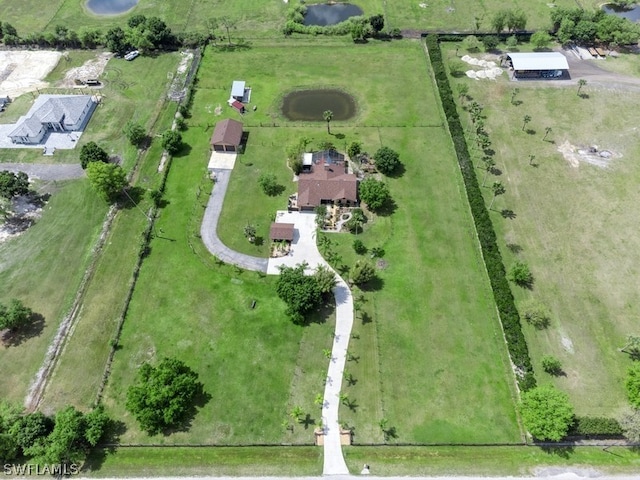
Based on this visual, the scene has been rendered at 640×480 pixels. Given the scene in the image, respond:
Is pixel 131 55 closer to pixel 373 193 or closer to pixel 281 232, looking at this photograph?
pixel 281 232

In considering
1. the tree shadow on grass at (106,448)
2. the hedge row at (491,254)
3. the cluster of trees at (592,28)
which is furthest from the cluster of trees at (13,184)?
the cluster of trees at (592,28)

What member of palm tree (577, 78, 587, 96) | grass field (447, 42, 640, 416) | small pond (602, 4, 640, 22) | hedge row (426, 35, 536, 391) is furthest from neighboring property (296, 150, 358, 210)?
small pond (602, 4, 640, 22)

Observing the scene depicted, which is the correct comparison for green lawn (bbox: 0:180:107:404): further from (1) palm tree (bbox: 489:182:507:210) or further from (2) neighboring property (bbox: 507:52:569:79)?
(2) neighboring property (bbox: 507:52:569:79)

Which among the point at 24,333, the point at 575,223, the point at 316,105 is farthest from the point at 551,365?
the point at 24,333

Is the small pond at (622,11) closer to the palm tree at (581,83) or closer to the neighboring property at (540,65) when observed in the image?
the neighboring property at (540,65)

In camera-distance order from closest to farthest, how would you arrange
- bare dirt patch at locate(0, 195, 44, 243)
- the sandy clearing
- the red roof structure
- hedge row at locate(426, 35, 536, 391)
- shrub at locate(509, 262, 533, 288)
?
hedge row at locate(426, 35, 536, 391), shrub at locate(509, 262, 533, 288), bare dirt patch at locate(0, 195, 44, 243), the red roof structure, the sandy clearing

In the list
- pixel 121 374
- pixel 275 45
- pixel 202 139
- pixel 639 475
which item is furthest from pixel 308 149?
pixel 639 475
